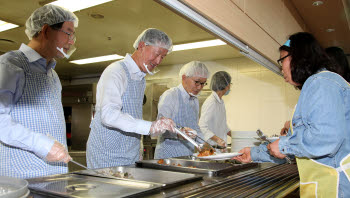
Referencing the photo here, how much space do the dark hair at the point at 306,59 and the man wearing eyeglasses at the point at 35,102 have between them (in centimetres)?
124

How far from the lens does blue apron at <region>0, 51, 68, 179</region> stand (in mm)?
1477

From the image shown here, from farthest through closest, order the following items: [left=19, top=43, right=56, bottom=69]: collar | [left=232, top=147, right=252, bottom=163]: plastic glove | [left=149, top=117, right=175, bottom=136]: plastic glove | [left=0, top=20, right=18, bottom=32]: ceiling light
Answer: [left=0, top=20, right=18, bottom=32]: ceiling light
[left=232, top=147, right=252, bottom=163]: plastic glove
[left=149, top=117, right=175, bottom=136]: plastic glove
[left=19, top=43, right=56, bottom=69]: collar

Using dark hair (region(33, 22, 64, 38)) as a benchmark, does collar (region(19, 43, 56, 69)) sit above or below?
below

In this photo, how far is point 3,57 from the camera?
1.42 m

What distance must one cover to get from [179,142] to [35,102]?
136 centimetres

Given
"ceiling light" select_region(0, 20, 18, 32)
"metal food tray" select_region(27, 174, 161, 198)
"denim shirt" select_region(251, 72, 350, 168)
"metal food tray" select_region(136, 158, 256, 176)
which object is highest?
"ceiling light" select_region(0, 20, 18, 32)

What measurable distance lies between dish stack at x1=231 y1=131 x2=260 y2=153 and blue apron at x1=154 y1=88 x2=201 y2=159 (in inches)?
16.1

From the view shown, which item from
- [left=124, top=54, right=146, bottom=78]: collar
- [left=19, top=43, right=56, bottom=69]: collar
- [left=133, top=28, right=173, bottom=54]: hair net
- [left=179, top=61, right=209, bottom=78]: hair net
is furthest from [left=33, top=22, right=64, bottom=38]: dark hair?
[left=179, top=61, right=209, bottom=78]: hair net

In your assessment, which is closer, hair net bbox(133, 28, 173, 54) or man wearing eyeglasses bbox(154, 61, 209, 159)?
hair net bbox(133, 28, 173, 54)

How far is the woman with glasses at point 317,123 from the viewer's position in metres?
1.32

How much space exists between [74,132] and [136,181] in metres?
5.66

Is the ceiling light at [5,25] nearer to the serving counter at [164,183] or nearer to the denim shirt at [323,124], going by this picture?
the serving counter at [164,183]

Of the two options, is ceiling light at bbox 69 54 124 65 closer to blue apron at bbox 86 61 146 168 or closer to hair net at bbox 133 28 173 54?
hair net at bbox 133 28 173 54

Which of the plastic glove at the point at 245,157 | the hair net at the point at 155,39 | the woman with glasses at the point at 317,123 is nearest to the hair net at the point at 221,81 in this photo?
the hair net at the point at 155,39
